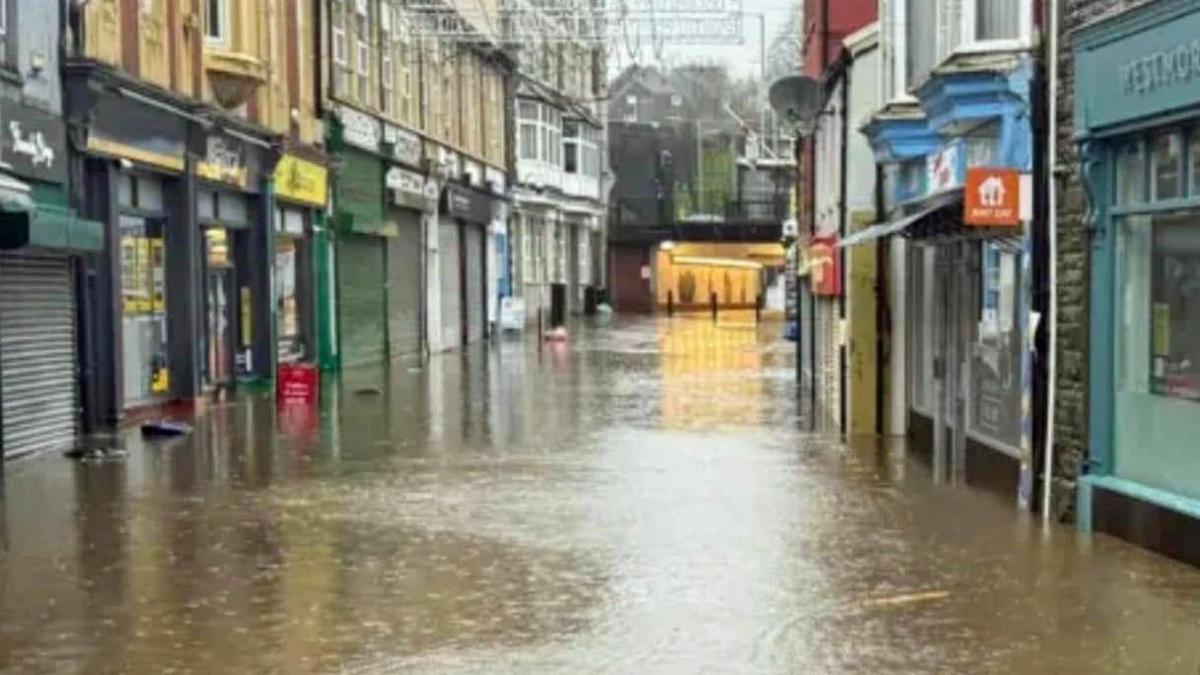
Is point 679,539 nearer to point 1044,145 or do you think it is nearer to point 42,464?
point 1044,145

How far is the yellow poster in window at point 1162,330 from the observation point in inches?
442

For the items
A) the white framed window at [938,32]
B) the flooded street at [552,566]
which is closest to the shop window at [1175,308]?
the flooded street at [552,566]

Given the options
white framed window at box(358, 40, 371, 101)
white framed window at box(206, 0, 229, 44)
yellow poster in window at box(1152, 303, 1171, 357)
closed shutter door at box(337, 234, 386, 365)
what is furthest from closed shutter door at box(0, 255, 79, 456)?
white framed window at box(358, 40, 371, 101)

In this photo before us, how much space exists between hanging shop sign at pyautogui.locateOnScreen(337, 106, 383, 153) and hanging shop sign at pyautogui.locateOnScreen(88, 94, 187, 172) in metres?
9.97

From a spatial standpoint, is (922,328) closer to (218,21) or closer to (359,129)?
(218,21)

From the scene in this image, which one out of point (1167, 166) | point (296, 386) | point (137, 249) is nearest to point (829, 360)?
point (296, 386)

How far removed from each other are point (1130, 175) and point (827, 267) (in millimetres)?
11134

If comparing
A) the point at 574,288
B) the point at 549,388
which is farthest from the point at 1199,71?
the point at 574,288

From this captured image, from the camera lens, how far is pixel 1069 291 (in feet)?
40.5

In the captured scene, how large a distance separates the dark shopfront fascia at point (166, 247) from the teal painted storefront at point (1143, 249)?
37.4ft

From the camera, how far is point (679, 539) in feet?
38.2

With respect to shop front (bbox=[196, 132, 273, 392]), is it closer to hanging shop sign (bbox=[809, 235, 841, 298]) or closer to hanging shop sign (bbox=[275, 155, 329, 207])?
hanging shop sign (bbox=[275, 155, 329, 207])

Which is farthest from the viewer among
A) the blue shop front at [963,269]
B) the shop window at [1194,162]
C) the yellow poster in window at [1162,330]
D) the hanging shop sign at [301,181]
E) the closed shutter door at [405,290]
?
the closed shutter door at [405,290]

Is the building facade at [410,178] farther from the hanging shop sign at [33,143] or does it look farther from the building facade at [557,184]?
the hanging shop sign at [33,143]
